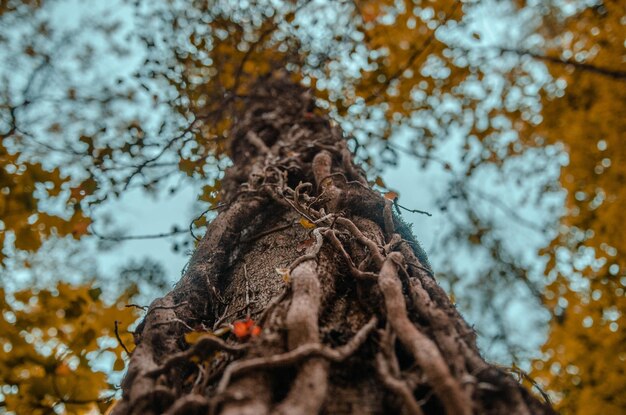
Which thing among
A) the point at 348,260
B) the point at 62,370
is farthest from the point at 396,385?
the point at 62,370

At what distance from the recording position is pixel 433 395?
0.89 meters

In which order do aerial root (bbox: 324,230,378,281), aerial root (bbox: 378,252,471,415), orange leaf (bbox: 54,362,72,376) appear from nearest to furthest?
aerial root (bbox: 378,252,471,415) < aerial root (bbox: 324,230,378,281) < orange leaf (bbox: 54,362,72,376)

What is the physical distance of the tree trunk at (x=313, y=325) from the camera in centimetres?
88

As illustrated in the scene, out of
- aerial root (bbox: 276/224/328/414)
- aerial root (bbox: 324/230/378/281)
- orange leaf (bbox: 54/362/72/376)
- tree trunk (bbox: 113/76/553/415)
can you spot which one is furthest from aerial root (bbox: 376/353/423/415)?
orange leaf (bbox: 54/362/72/376)

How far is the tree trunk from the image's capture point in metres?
0.88

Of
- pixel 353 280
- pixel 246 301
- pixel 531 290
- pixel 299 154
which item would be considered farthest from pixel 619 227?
pixel 246 301

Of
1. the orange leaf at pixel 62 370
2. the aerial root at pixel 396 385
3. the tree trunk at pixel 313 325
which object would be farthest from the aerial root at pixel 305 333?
the orange leaf at pixel 62 370

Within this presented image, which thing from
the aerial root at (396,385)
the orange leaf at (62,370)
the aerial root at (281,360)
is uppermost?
the orange leaf at (62,370)

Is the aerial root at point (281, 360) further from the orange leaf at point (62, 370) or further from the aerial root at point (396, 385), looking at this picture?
the orange leaf at point (62, 370)

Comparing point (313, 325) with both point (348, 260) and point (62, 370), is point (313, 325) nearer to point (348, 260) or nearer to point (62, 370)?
point (348, 260)

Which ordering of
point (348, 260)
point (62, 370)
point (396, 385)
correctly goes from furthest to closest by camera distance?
point (62, 370), point (348, 260), point (396, 385)

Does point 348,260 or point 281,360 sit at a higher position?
point 348,260

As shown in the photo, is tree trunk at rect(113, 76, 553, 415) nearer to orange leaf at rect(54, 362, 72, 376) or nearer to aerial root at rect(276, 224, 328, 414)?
aerial root at rect(276, 224, 328, 414)

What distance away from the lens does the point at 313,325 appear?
3.38 ft
